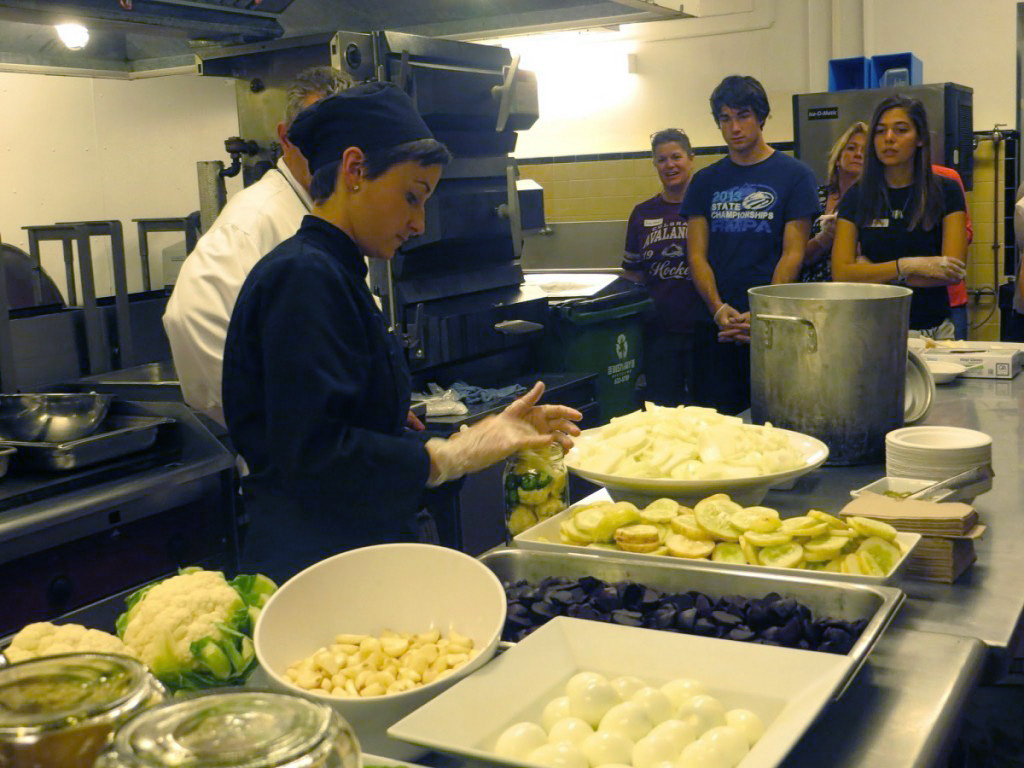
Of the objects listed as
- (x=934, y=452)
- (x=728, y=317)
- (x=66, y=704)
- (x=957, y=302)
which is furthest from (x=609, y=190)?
(x=66, y=704)

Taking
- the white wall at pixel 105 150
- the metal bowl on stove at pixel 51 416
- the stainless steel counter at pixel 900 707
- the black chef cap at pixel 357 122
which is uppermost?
the white wall at pixel 105 150

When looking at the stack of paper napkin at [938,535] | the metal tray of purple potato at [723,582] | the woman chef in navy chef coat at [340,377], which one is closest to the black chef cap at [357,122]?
the woman chef in navy chef coat at [340,377]

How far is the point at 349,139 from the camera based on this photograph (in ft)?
6.52

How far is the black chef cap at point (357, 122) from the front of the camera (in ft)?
6.49

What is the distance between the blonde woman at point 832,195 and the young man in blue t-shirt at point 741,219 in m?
0.45

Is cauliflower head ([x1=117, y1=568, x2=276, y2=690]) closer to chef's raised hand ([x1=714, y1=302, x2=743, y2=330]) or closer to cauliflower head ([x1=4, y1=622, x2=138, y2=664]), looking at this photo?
cauliflower head ([x1=4, y1=622, x2=138, y2=664])

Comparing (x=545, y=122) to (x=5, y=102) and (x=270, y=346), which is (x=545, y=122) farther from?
(x=270, y=346)

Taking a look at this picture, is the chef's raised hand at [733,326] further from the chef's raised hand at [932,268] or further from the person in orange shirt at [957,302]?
the person in orange shirt at [957,302]

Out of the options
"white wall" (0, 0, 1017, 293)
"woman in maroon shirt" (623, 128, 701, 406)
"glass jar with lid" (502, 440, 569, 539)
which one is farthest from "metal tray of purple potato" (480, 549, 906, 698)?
"white wall" (0, 0, 1017, 293)

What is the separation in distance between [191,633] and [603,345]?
144 inches

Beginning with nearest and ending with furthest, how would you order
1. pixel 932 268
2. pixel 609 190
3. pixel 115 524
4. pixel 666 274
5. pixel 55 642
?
1. pixel 55 642
2. pixel 115 524
3. pixel 932 268
4. pixel 666 274
5. pixel 609 190

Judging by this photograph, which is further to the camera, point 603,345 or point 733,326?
point 603,345

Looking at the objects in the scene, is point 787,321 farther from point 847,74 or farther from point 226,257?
point 847,74

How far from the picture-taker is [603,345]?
4.80 m
